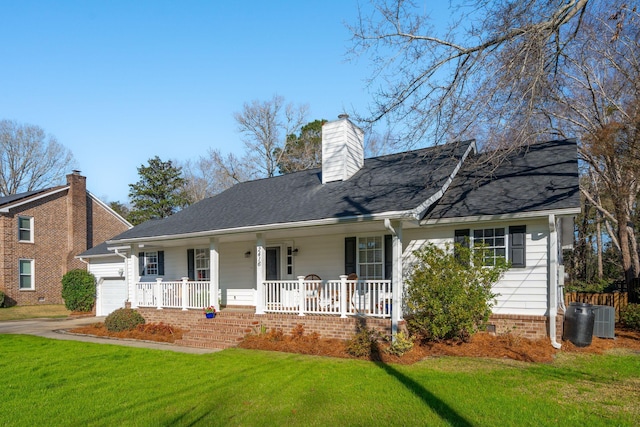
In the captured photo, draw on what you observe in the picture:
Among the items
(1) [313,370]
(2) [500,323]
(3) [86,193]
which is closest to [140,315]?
(1) [313,370]

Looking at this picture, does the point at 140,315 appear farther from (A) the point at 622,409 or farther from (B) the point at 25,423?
(A) the point at 622,409

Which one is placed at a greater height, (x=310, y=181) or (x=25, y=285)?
(x=310, y=181)

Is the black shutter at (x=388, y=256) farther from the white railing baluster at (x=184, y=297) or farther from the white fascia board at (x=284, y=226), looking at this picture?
the white railing baluster at (x=184, y=297)

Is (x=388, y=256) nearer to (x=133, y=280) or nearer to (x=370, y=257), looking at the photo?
(x=370, y=257)

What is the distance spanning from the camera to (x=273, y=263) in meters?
14.6

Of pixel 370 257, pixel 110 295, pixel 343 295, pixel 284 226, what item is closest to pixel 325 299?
pixel 343 295

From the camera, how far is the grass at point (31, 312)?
21253 mm

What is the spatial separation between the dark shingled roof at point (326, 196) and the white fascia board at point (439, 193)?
0.09m

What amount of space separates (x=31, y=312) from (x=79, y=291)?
305cm

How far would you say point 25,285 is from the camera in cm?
2514

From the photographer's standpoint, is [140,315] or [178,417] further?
[140,315]

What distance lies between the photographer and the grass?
2125cm

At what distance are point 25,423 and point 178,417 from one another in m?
1.90

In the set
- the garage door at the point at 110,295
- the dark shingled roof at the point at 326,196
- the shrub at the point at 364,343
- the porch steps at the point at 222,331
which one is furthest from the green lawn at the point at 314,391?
the garage door at the point at 110,295
